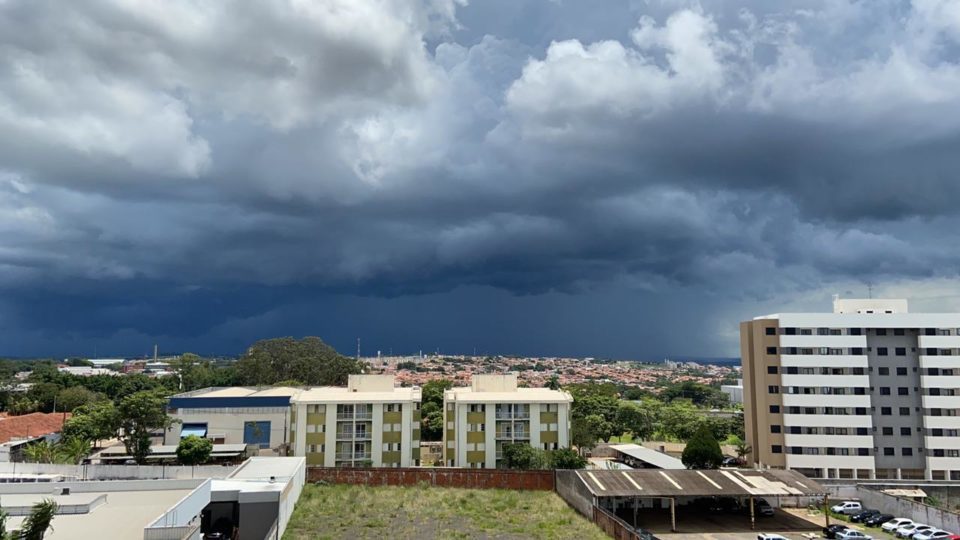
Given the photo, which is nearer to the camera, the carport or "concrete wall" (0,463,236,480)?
the carport

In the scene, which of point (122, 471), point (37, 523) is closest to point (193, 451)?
point (122, 471)

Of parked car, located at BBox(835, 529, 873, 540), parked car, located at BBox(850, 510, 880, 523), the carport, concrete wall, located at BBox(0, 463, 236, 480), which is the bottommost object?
parked car, located at BBox(850, 510, 880, 523)

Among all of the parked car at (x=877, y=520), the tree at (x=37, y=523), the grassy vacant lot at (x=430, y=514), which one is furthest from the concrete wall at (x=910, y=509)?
the tree at (x=37, y=523)

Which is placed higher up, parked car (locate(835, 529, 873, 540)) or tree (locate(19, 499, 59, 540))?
tree (locate(19, 499, 59, 540))

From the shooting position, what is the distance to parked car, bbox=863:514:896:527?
3600 centimetres

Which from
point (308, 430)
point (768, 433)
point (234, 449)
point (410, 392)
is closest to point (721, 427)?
point (768, 433)

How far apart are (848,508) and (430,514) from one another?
81.7 feet

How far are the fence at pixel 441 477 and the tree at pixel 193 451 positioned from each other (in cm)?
1106

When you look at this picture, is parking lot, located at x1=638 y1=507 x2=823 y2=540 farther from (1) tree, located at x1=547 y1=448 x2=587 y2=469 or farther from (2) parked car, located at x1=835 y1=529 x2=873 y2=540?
(1) tree, located at x1=547 y1=448 x2=587 y2=469

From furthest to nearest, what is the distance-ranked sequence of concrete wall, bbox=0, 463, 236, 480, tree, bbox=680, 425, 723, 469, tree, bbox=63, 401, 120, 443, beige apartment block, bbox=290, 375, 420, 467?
tree, bbox=63, 401, 120, 443 < beige apartment block, bbox=290, 375, 420, 467 < tree, bbox=680, 425, 723, 469 < concrete wall, bbox=0, 463, 236, 480

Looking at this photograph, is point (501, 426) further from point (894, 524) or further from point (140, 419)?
point (140, 419)

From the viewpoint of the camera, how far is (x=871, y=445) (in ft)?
159

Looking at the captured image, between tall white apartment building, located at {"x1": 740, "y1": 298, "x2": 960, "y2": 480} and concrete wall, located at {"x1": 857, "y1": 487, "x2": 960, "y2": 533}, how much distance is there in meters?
8.90

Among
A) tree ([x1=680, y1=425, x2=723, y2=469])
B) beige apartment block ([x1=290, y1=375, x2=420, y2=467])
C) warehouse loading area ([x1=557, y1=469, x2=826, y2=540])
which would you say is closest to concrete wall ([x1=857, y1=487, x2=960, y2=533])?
warehouse loading area ([x1=557, y1=469, x2=826, y2=540])
